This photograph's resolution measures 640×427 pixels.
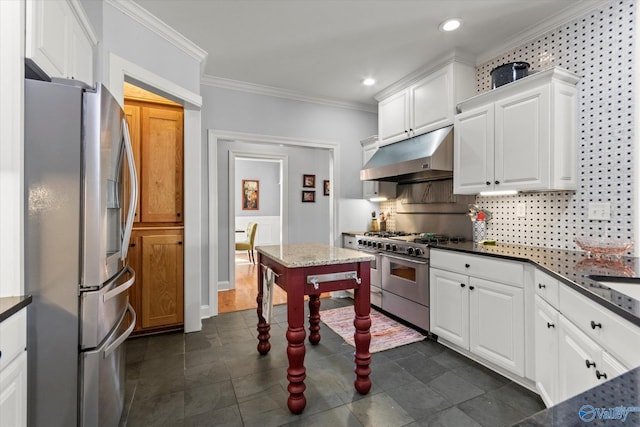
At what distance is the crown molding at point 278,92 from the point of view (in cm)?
352

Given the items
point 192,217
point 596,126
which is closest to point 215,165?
point 192,217

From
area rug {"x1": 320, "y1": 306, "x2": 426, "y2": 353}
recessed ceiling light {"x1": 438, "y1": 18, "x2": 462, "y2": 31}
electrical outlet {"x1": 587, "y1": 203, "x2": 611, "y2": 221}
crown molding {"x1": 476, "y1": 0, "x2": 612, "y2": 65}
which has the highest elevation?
recessed ceiling light {"x1": 438, "y1": 18, "x2": 462, "y2": 31}

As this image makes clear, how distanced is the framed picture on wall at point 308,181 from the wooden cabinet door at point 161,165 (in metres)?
2.94

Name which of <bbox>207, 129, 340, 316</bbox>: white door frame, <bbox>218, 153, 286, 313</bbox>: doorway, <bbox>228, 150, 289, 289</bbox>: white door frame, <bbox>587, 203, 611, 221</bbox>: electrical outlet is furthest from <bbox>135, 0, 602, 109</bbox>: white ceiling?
<bbox>218, 153, 286, 313</bbox>: doorway

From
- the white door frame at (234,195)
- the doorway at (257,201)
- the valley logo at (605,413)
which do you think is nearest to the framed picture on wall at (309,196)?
the white door frame at (234,195)

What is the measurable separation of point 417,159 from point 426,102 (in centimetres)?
69

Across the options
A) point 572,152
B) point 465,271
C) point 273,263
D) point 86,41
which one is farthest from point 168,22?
point 572,152

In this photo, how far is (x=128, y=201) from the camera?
6.01 feet

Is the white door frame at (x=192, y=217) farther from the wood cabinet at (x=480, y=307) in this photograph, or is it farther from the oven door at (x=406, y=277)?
the wood cabinet at (x=480, y=307)

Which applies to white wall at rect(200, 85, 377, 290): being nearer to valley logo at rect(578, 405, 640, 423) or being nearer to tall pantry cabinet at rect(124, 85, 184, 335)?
tall pantry cabinet at rect(124, 85, 184, 335)

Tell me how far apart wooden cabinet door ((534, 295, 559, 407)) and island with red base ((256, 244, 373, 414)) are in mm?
998

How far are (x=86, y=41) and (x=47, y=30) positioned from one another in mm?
643

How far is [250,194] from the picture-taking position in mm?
8180

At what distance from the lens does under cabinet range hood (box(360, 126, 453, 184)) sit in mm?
2863
